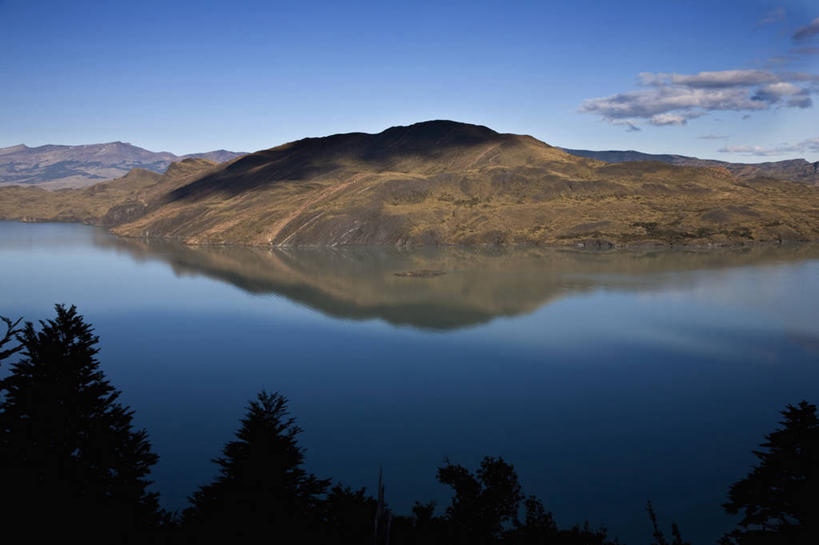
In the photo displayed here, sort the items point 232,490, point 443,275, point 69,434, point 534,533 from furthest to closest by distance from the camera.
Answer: point 443,275, point 69,434, point 534,533, point 232,490

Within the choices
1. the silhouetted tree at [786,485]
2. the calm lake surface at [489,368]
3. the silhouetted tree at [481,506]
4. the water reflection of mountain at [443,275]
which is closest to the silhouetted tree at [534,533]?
the silhouetted tree at [481,506]

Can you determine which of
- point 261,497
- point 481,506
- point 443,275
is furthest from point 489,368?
point 443,275

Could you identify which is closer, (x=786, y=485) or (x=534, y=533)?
(x=786, y=485)

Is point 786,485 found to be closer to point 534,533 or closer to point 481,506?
point 534,533

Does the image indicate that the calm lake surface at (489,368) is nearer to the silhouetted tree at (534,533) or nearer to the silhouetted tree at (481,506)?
the silhouetted tree at (481,506)

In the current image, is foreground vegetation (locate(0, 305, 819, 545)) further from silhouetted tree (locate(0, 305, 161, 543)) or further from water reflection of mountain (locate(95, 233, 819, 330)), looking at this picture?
water reflection of mountain (locate(95, 233, 819, 330))

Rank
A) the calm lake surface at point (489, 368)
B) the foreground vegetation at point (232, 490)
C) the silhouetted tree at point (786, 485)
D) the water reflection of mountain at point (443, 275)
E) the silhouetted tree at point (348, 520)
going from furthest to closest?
1. the water reflection of mountain at point (443, 275)
2. the calm lake surface at point (489, 368)
3. the silhouetted tree at point (348, 520)
4. the silhouetted tree at point (786, 485)
5. the foreground vegetation at point (232, 490)

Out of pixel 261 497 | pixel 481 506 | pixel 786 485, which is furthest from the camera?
pixel 481 506
